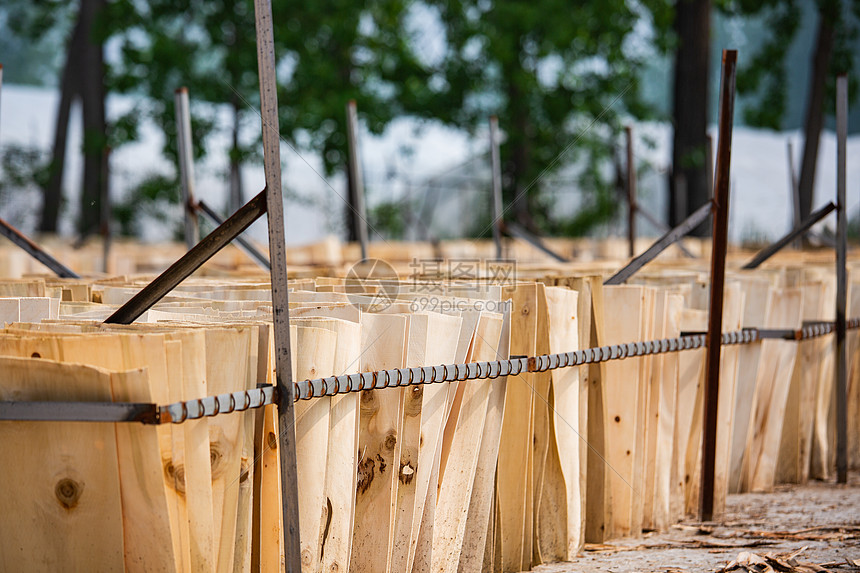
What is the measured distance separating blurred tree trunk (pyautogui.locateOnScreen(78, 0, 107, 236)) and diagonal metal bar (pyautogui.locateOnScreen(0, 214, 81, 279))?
1151 cm

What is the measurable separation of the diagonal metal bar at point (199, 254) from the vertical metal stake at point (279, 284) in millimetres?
60

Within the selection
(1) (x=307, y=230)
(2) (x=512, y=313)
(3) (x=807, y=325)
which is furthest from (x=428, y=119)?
(1) (x=307, y=230)

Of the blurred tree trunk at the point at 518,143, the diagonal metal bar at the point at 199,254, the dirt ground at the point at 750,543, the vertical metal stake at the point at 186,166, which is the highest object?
the blurred tree trunk at the point at 518,143

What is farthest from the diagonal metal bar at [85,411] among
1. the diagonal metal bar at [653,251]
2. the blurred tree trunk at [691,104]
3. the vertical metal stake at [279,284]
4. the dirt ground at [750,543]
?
the blurred tree trunk at [691,104]

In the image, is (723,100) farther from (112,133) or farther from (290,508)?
(112,133)

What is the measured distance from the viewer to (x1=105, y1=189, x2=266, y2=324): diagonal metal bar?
2307 millimetres

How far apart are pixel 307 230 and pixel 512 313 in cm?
2930

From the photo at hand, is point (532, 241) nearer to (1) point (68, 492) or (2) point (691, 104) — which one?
(1) point (68, 492)

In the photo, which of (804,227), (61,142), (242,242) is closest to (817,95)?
(804,227)

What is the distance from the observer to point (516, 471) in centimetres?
310

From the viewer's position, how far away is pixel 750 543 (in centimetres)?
329

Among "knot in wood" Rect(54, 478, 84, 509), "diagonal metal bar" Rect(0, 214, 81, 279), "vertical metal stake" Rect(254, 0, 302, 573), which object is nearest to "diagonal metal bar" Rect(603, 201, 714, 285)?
"vertical metal stake" Rect(254, 0, 302, 573)

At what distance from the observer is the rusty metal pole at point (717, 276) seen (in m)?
3.49

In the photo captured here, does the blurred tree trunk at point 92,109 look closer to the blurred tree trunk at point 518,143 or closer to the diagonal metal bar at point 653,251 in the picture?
the blurred tree trunk at point 518,143
